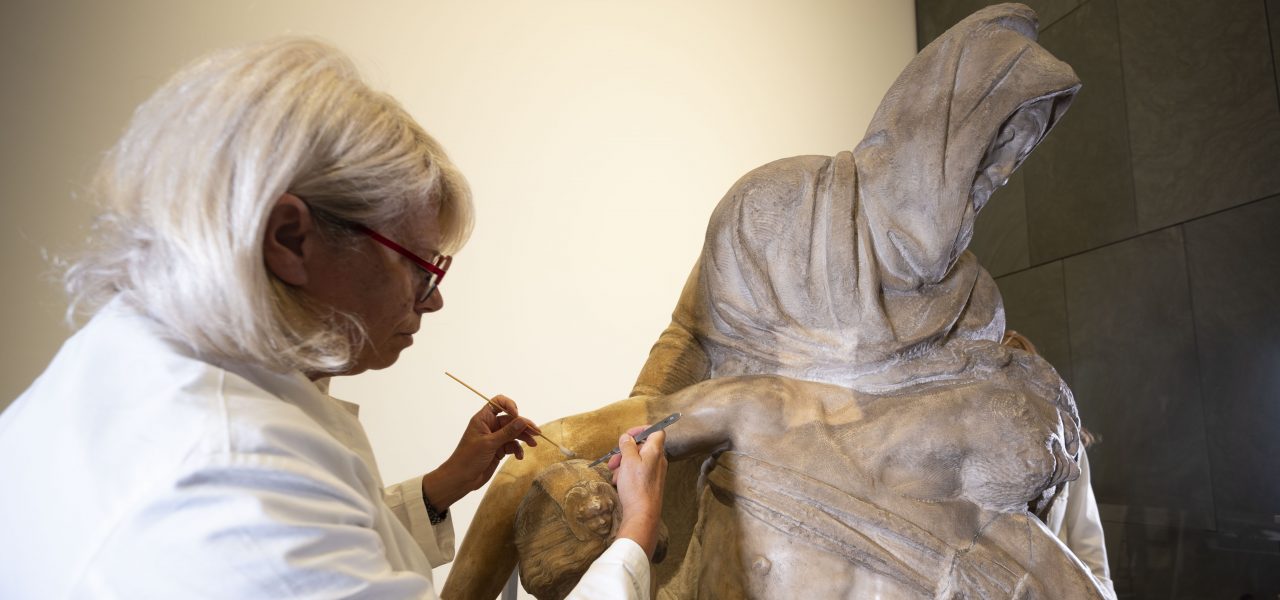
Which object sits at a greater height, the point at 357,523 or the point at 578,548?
the point at 357,523

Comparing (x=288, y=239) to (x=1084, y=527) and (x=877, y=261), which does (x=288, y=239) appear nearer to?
(x=877, y=261)

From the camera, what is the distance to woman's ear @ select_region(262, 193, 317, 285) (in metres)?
0.87

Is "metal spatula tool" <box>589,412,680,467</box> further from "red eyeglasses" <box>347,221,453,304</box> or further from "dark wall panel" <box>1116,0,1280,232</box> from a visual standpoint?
"dark wall panel" <box>1116,0,1280,232</box>

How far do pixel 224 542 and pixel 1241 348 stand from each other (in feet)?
11.1

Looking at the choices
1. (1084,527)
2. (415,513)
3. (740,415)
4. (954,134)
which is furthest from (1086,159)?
(415,513)

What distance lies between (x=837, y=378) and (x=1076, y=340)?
2.52 meters

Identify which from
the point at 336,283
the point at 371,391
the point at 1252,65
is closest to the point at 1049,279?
the point at 1252,65

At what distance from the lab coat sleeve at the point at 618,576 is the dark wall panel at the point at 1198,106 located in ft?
9.73

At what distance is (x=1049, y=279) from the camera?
377 centimetres

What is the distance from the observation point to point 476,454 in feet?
4.88

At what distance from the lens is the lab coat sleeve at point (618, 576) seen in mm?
1013

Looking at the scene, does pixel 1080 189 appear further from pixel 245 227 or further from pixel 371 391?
pixel 245 227

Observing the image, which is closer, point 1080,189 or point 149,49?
point 149,49

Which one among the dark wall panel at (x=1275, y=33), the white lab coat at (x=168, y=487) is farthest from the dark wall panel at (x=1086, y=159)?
the white lab coat at (x=168, y=487)
